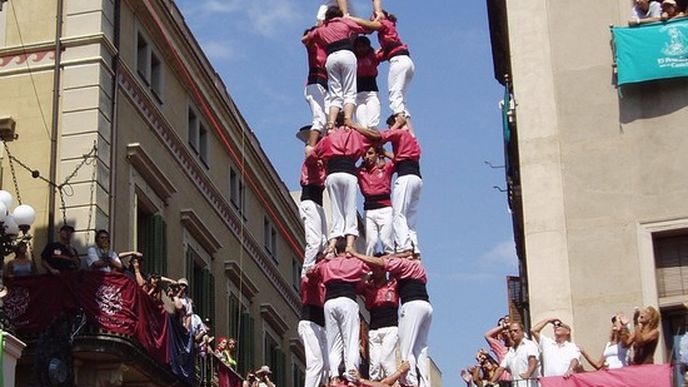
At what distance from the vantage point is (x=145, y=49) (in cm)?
3281

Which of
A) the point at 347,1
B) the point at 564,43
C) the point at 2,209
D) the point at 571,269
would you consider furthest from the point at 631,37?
the point at 2,209

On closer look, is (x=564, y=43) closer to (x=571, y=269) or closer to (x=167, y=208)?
(x=571, y=269)

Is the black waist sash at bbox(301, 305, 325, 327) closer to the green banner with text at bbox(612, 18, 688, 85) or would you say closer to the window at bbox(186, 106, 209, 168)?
the green banner with text at bbox(612, 18, 688, 85)

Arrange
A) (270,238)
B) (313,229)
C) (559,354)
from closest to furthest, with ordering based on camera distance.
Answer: (313,229), (559,354), (270,238)

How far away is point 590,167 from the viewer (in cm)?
2373

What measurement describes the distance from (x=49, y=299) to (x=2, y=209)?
443cm

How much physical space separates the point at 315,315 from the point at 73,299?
893cm

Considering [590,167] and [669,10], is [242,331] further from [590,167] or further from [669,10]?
[669,10]

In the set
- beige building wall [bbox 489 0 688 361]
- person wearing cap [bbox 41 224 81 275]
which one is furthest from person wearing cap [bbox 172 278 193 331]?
beige building wall [bbox 489 0 688 361]

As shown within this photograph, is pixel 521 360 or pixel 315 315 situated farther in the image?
pixel 521 360

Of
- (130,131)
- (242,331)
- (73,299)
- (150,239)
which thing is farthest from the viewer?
(242,331)

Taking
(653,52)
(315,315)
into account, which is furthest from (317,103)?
(653,52)

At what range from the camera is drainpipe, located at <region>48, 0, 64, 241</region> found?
28.9 meters

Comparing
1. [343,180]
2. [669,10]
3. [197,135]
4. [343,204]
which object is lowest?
[343,204]
